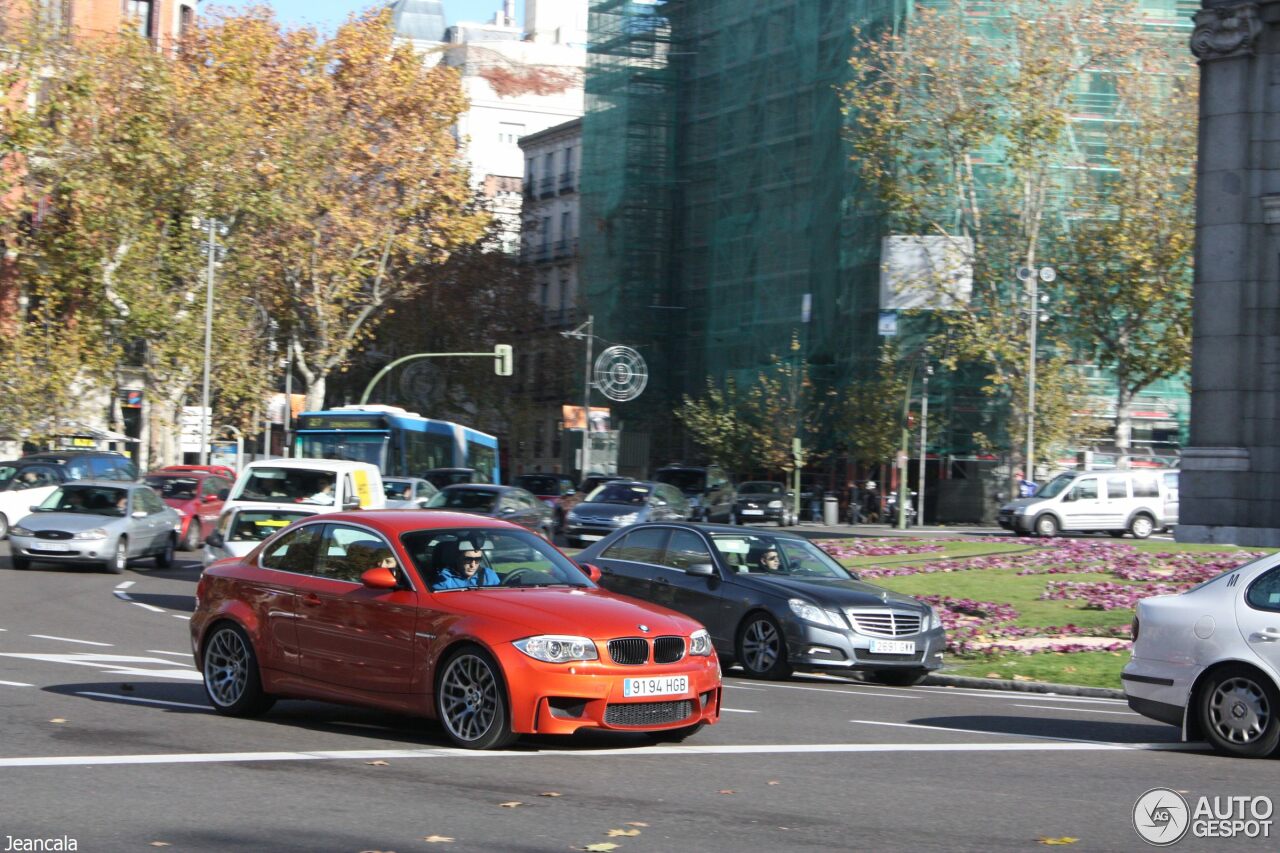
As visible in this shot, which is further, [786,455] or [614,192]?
[614,192]

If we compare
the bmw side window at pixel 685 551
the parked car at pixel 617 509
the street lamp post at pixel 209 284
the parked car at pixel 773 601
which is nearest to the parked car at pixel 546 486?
the parked car at pixel 617 509

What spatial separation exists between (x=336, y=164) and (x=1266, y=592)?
49.8 meters

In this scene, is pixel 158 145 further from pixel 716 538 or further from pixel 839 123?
pixel 716 538

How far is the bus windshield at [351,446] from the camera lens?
40.0 m

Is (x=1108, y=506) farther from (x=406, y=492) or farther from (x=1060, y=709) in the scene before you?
(x=1060, y=709)

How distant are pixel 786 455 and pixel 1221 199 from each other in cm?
3790

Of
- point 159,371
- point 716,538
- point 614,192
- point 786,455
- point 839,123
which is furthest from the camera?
point 614,192

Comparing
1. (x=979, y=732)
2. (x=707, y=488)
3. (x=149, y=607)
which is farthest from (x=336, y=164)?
(x=979, y=732)

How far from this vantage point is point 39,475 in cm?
3812

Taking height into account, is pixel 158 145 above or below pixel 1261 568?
above

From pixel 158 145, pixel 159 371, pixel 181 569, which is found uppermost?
pixel 158 145

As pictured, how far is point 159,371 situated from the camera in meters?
56.4

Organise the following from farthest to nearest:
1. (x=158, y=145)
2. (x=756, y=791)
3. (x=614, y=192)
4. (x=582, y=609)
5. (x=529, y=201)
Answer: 1. (x=529, y=201)
2. (x=614, y=192)
3. (x=158, y=145)
4. (x=582, y=609)
5. (x=756, y=791)

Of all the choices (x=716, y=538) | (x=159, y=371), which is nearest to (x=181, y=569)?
(x=716, y=538)
